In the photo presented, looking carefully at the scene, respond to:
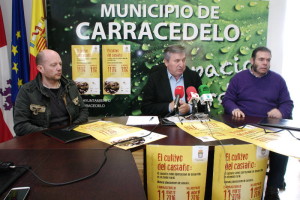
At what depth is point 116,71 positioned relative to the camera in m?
3.06

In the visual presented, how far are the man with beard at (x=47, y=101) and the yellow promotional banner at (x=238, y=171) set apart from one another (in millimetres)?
1195

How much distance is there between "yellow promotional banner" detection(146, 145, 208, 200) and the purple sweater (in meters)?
1.15

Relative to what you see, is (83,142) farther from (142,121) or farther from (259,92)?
(259,92)

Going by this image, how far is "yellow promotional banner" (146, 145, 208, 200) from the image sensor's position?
1.34 meters

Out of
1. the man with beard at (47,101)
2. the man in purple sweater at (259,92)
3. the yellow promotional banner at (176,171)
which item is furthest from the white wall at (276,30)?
the yellow promotional banner at (176,171)

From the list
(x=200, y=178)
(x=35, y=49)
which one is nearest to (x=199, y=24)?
(x=35, y=49)

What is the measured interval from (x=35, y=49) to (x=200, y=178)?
235 centimetres

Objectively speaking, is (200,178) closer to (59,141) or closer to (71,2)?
(59,141)

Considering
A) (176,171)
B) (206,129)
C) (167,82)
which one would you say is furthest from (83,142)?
(167,82)

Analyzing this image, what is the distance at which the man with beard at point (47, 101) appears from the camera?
6.33 feet

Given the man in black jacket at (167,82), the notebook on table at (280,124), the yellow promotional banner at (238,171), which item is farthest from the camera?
the man in black jacket at (167,82)

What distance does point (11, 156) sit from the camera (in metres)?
1.14

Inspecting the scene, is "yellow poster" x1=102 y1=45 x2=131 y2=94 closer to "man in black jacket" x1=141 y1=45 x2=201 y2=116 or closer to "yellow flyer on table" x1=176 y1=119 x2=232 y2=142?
"man in black jacket" x1=141 y1=45 x2=201 y2=116

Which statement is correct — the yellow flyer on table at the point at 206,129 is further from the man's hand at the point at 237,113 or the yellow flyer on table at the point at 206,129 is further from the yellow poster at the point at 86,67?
the yellow poster at the point at 86,67
